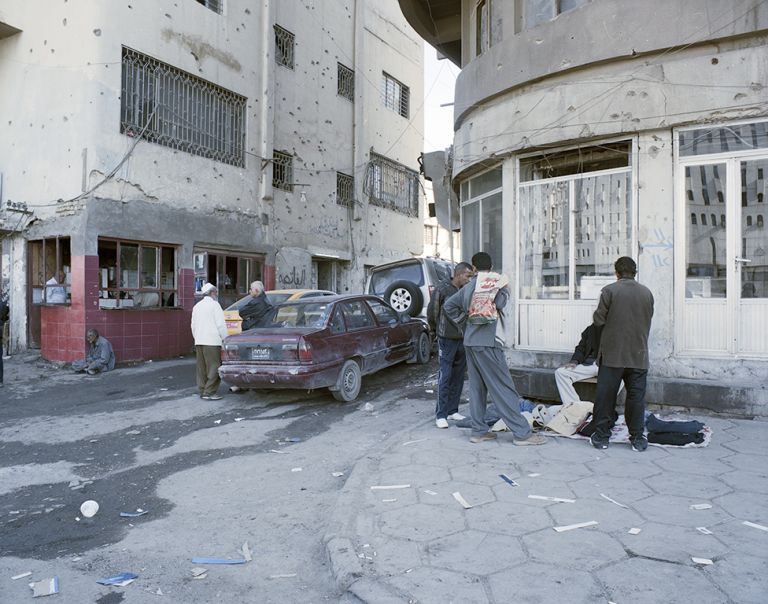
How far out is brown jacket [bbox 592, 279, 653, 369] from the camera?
5141mm

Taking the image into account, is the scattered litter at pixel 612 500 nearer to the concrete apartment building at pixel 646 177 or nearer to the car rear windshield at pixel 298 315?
the concrete apartment building at pixel 646 177

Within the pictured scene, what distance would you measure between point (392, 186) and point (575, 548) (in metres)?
19.4

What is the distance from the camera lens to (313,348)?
299 inches

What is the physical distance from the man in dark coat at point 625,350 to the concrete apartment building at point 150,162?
10.1 meters

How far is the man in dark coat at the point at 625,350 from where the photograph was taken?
5.14 meters

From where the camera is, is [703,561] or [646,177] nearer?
[703,561]

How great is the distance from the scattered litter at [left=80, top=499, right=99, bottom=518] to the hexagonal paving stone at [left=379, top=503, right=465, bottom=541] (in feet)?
7.23

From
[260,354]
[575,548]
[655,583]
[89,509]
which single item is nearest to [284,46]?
[260,354]

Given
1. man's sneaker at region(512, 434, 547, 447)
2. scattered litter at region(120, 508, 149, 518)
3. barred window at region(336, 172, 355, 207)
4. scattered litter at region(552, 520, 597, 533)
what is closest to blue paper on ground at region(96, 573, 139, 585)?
scattered litter at region(120, 508, 149, 518)

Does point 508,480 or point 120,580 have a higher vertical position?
point 508,480

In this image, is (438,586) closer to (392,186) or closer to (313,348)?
(313,348)

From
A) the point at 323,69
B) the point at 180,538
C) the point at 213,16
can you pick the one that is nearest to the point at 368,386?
the point at 180,538

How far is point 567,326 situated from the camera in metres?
7.12

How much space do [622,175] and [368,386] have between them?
4979 mm
